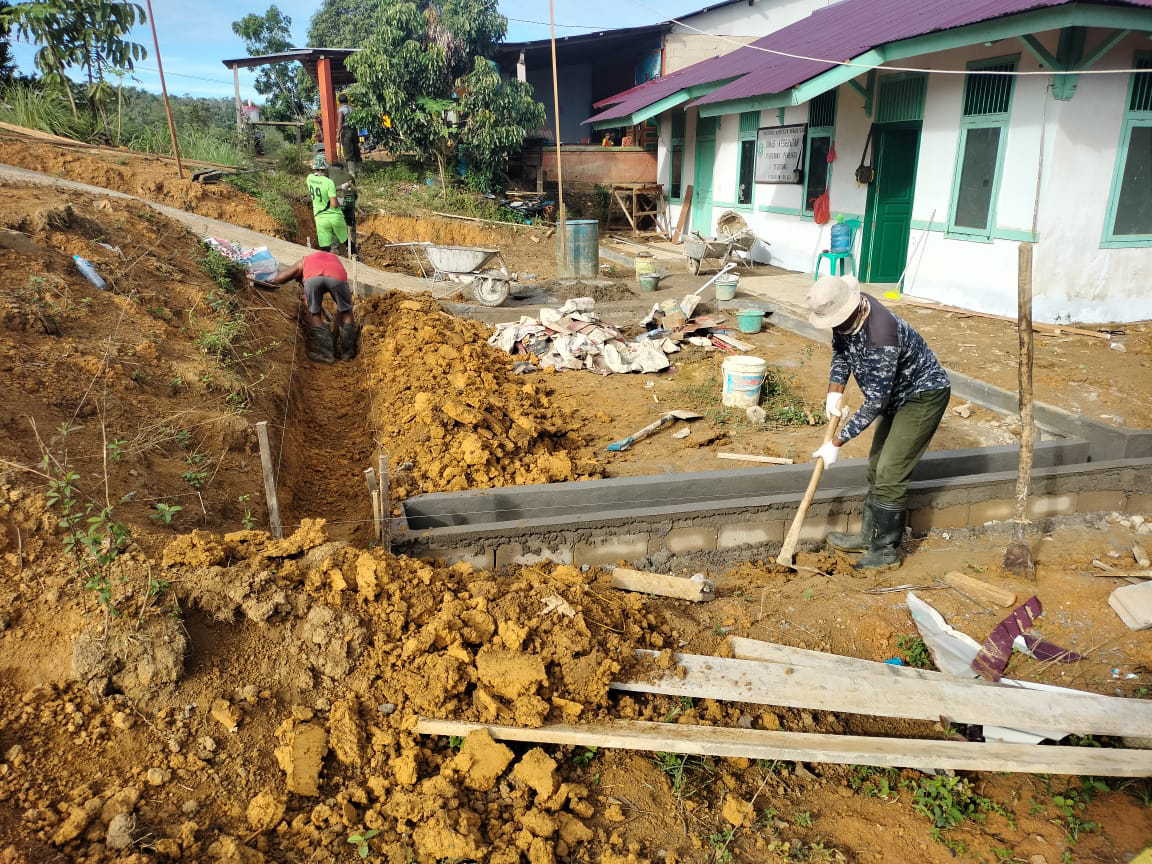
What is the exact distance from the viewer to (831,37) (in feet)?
42.2

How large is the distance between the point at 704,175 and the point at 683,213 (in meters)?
1.14

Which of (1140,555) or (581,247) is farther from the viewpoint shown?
(581,247)

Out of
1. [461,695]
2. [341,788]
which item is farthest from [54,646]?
[461,695]

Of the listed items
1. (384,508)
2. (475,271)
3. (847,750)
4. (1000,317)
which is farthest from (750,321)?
(847,750)

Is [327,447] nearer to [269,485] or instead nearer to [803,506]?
[269,485]

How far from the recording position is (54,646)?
296 cm

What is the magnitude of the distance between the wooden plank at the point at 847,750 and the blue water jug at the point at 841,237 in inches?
341

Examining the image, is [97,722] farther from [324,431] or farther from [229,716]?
[324,431]

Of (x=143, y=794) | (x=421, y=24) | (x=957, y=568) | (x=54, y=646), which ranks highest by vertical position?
(x=421, y=24)

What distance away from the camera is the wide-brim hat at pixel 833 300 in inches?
165

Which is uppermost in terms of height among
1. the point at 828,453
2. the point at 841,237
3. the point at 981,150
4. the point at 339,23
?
the point at 339,23

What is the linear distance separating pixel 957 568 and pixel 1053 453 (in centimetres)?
166

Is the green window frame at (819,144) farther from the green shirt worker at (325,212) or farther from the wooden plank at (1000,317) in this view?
the green shirt worker at (325,212)

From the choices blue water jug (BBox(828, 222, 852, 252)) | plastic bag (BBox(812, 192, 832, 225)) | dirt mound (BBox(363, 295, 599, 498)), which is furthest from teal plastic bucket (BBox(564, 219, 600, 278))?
dirt mound (BBox(363, 295, 599, 498))
